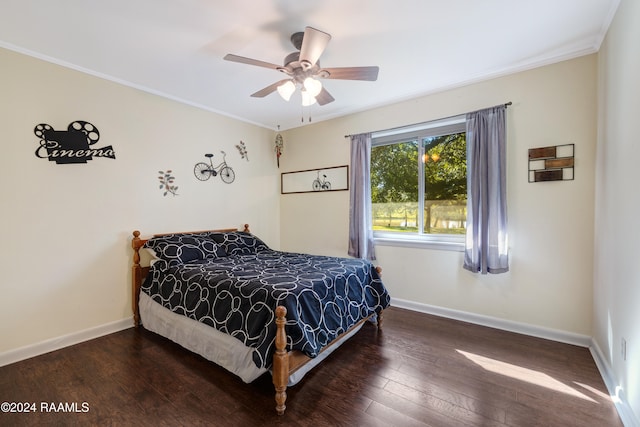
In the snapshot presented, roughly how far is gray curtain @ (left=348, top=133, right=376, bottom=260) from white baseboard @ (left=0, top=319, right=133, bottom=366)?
107 inches

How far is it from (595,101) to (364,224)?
7.91 ft

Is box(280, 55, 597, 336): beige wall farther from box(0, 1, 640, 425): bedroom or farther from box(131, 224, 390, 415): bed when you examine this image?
box(131, 224, 390, 415): bed

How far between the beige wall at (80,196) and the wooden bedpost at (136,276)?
74mm

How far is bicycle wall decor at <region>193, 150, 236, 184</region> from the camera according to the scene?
11.9ft

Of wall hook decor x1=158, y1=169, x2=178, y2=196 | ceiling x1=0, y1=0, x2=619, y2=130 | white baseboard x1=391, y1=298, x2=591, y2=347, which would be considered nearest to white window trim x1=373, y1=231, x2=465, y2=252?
white baseboard x1=391, y1=298, x2=591, y2=347

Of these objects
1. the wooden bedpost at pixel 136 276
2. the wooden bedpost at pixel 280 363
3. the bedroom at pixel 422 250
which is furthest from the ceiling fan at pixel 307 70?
the wooden bedpost at pixel 136 276

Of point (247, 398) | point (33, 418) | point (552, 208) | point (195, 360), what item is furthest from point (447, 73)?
point (33, 418)

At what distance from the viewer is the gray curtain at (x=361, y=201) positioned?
3578 mm

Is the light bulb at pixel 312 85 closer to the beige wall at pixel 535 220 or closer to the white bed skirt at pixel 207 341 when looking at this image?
the beige wall at pixel 535 220

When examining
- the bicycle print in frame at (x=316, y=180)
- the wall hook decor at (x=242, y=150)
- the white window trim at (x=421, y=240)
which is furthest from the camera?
the wall hook decor at (x=242, y=150)

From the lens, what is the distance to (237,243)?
3.46m

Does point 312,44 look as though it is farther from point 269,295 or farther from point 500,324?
point 500,324

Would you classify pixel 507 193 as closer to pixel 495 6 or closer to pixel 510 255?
pixel 510 255

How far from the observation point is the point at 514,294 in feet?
9.02
